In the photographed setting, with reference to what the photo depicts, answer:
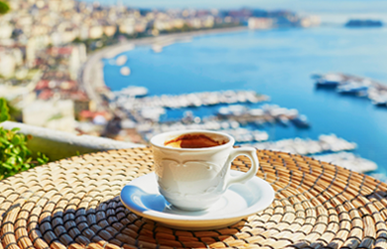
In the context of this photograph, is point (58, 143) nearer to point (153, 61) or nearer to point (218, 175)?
point (218, 175)

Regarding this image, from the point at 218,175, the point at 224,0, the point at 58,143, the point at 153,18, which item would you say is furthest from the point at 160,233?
the point at 224,0

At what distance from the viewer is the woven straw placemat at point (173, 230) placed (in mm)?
360

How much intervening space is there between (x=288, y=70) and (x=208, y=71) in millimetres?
5586

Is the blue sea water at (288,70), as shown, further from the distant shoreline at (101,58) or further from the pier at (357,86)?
the distant shoreline at (101,58)

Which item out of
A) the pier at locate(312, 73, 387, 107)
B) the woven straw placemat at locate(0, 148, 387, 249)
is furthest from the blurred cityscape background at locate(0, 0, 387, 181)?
the woven straw placemat at locate(0, 148, 387, 249)

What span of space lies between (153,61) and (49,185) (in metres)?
28.3

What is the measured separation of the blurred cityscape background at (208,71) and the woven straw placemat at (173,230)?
6.92 feet

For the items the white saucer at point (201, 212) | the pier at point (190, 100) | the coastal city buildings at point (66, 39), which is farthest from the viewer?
the pier at point (190, 100)

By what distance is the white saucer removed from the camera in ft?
1.16

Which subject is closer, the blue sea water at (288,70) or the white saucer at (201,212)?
the white saucer at (201,212)

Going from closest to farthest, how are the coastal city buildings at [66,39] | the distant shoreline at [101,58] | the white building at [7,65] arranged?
the coastal city buildings at [66,39], the white building at [7,65], the distant shoreline at [101,58]

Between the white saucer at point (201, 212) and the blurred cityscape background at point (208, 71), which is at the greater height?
the white saucer at point (201, 212)

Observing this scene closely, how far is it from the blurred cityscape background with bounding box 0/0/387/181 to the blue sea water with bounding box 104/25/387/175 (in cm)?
9

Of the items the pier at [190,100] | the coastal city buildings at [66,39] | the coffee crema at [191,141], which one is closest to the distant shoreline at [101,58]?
the coastal city buildings at [66,39]
